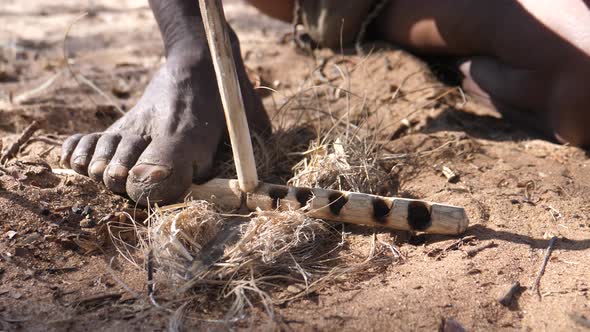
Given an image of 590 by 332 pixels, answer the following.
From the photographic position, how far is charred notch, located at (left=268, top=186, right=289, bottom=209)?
1.85m

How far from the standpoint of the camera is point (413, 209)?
5.89 feet

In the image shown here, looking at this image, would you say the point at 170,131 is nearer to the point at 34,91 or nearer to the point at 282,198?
the point at 282,198

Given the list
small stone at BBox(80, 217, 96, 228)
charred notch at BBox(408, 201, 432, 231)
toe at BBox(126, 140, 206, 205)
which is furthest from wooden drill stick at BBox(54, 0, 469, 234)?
small stone at BBox(80, 217, 96, 228)

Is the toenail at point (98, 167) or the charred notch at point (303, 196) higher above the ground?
the toenail at point (98, 167)

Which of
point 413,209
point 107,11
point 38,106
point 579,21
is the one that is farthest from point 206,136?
point 107,11

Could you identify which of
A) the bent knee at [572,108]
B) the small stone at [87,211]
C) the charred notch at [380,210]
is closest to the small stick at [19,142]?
the small stone at [87,211]

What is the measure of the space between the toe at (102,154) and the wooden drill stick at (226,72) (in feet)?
1.39

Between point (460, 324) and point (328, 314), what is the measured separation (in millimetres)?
286

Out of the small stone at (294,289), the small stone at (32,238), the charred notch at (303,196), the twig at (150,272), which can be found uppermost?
the charred notch at (303,196)

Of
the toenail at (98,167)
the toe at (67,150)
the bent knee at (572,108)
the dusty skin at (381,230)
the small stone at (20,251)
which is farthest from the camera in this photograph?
the bent knee at (572,108)

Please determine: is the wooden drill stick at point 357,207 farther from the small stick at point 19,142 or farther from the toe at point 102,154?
the small stick at point 19,142

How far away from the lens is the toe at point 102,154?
1.96 metres

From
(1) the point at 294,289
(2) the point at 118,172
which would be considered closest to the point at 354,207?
(1) the point at 294,289

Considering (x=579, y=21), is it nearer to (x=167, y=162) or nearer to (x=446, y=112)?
(x=446, y=112)
